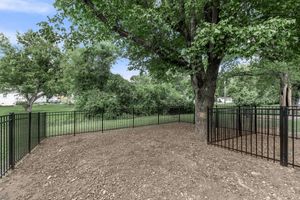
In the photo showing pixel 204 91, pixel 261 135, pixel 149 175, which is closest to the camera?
pixel 149 175

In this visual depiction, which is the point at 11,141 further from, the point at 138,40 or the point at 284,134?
the point at 284,134

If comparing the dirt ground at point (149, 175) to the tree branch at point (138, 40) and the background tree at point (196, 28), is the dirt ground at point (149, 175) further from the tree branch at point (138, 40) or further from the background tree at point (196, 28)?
the tree branch at point (138, 40)

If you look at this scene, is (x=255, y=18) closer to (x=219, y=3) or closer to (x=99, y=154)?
(x=219, y=3)

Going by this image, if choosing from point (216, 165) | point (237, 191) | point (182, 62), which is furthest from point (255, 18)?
point (237, 191)

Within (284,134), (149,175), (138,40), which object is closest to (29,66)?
(138,40)

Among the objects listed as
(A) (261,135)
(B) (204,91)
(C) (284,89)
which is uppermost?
(C) (284,89)

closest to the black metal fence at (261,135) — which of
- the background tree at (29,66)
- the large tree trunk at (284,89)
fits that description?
the large tree trunk at (284,89)

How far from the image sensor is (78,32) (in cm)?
688

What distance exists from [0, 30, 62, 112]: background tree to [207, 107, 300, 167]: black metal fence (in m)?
14.8

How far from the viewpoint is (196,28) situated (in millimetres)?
5809

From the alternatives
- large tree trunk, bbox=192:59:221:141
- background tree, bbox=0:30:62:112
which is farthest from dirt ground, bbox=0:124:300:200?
background tree, bbox=0:30:62:112

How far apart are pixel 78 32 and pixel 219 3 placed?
4.82 meters

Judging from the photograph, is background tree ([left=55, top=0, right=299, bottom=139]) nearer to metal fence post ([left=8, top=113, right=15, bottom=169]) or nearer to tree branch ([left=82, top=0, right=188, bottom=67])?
tree branch ([left=82, top=0, right=188, bottom=67])

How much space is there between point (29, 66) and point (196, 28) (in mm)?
15674
